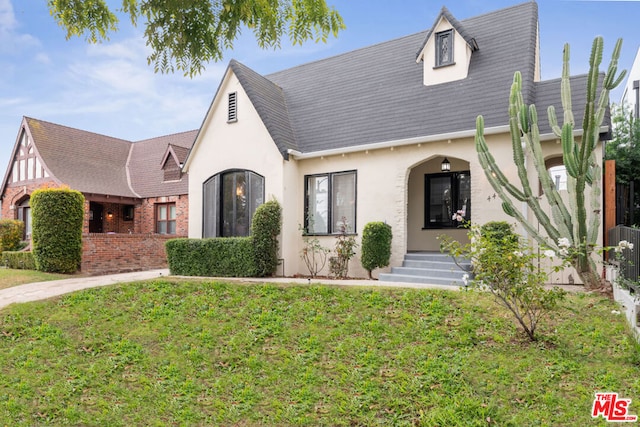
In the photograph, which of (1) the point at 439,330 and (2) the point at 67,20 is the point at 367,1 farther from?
(1) the point at 439,330

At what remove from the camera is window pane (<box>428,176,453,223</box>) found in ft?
41.5

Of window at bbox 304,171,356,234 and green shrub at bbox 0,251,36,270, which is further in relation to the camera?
green shrub at bbox 0,251,36,270

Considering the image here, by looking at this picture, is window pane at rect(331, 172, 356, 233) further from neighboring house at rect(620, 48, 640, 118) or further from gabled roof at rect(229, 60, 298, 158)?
neighboring house at rect(620, 48, 640, 118)

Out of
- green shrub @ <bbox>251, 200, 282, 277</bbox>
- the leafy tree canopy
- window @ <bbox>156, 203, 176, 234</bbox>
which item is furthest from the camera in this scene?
window @ <bbox>156, 203, 176, 234</bbox>

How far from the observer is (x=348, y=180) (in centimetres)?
1252

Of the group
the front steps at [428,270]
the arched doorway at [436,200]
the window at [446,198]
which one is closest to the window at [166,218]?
the arched doorway at [436,200]

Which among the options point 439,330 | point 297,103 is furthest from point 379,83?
point 439,330

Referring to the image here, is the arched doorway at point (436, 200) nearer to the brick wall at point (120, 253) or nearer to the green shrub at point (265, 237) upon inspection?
the green shrub at point (265, 237)

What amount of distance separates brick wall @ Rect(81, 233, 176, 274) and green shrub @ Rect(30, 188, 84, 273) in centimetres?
117

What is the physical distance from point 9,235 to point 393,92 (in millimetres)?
17730

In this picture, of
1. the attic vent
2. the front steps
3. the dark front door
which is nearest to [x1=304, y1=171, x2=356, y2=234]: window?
the front steps

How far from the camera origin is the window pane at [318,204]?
42.1 ft

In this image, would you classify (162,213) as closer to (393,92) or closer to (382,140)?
(393,92)

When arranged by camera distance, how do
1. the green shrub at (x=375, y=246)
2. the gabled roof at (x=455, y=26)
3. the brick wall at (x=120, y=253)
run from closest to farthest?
1. the green shrub at (x=375, y=246)
2. the gabled roof at (x=455, y=26)
3. the brick wall at (x=120, y=253)
